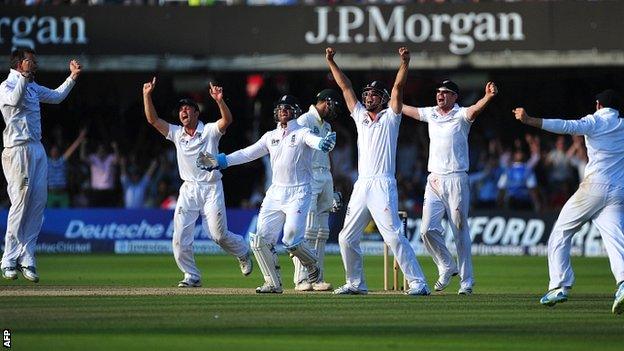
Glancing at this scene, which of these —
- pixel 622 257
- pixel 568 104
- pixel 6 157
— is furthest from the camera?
pixel 568 104

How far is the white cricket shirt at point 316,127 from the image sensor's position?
625 inches

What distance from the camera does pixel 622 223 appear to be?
13438 millimetres

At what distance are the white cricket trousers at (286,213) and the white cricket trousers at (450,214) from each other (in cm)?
142

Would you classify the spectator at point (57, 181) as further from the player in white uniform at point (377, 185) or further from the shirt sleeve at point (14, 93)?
the player in white uniform at point (377, 185)

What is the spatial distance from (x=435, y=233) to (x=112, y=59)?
13049 millimetres

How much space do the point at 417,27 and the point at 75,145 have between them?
728cm

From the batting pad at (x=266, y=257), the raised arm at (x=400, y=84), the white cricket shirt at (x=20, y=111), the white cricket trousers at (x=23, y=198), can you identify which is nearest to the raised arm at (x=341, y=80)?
the raised arm at (x=400, y=84)

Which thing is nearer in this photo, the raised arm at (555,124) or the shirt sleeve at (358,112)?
the raised arm at (555,124)

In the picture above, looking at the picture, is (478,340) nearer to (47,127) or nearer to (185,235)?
(185,235)

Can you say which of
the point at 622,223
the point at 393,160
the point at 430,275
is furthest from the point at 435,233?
the point at 430,275

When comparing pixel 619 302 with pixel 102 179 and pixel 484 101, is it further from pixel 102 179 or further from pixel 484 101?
pixel 102 179

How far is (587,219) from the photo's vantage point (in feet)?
44.3

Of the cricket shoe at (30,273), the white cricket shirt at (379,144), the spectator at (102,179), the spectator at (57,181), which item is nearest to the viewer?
the white cricket shirt at (379,144)

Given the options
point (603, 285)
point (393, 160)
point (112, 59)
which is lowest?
point (603, 285)
